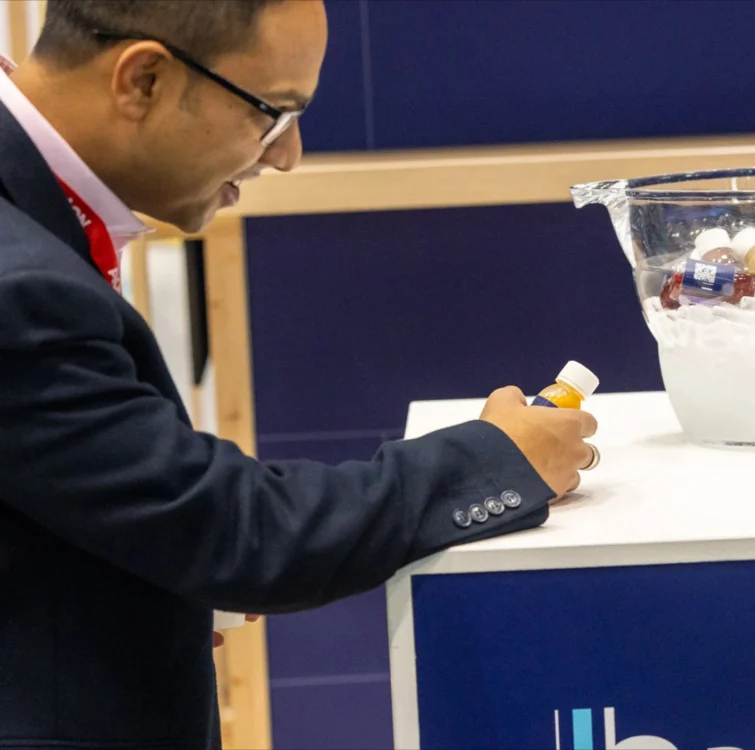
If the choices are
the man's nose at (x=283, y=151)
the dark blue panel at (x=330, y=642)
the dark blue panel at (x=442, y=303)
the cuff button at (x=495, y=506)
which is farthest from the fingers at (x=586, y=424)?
the dark blue panel at (x=330, y=642)

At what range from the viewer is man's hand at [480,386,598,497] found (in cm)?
80

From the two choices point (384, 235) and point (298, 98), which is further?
point (384, 235)

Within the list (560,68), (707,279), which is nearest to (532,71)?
(560,68)

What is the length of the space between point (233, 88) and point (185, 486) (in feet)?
1.00

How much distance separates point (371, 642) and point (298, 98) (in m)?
1.18

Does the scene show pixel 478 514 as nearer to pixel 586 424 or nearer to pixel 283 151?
pixel 586 424

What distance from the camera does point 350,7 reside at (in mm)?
1678

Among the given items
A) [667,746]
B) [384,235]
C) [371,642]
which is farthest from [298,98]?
[371,642]

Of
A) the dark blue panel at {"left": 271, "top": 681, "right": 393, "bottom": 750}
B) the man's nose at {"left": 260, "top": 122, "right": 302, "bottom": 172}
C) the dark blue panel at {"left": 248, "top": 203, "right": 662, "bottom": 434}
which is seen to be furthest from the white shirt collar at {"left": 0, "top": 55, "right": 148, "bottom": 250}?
the dark blue panel at {"left": 271, "top": 681, "right": 393, "bottom": 750}

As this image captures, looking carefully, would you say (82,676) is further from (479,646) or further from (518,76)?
(518,76)

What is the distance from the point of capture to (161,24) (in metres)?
0.77

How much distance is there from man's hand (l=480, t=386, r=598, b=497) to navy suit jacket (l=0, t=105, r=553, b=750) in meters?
0.01

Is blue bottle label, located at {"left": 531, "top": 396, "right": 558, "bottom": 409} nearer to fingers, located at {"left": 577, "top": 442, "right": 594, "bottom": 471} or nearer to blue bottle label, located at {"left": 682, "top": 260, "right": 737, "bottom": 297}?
fingers, located at {"left": 577, "top": 442, "right": 594, "bottom": 471}

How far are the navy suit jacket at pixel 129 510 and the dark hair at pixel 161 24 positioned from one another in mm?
83
